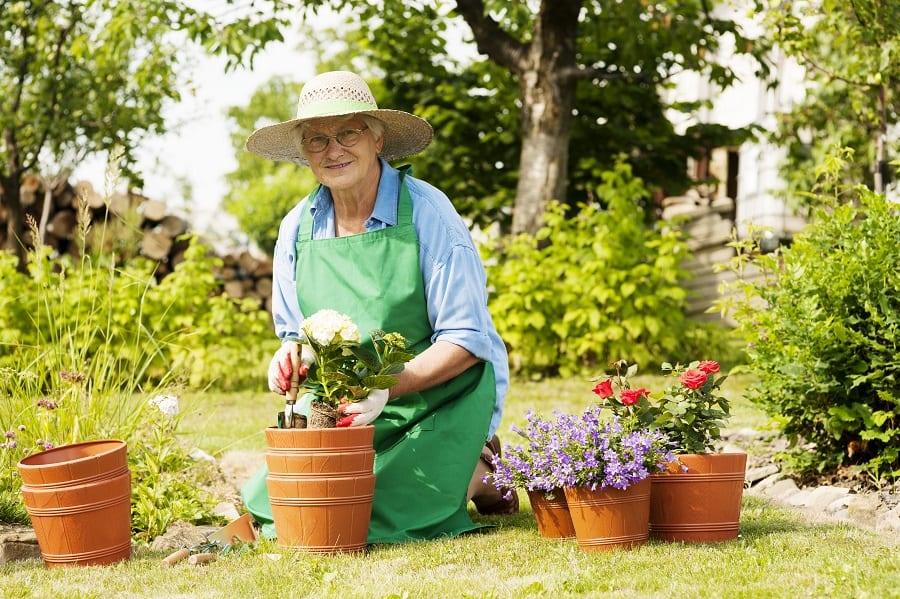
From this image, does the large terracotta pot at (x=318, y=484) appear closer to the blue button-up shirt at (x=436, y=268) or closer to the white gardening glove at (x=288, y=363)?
the white gardening glove at (x=288, y=363)

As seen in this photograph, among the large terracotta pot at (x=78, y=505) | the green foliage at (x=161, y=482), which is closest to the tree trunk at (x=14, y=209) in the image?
the green foliage at (x=161, y=482)

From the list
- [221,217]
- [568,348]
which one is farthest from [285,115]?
[568,348]

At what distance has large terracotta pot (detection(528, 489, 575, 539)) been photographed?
3.16m

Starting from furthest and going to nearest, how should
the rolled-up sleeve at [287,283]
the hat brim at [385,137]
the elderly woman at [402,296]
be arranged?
the rolled-up sleeve at [287,283] → the hat brim at [385,137] → the elderly woman at [402,296]

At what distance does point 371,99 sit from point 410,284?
625 mm

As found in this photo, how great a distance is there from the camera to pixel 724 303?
16.2ft

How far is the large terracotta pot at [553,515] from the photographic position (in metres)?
3.16

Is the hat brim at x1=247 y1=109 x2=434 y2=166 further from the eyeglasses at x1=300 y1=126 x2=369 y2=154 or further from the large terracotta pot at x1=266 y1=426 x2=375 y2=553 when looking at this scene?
the large terracotta pot at x1=266 y1=426 x2=375 y2=553

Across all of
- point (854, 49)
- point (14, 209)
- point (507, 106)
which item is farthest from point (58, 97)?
point (854, 49)

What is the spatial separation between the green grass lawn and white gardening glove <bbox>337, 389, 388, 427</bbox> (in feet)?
1.27

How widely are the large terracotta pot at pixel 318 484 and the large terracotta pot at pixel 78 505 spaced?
1.52ft

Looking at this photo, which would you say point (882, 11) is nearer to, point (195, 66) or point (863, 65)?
point (863, 65)

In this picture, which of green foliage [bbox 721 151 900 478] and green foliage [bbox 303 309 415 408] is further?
green foliage [bbox 721 151 900 478]

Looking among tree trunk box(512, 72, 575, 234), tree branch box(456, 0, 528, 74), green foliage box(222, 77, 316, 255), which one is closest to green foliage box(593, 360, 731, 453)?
tree trunk box(512, 72, 575, 234)
